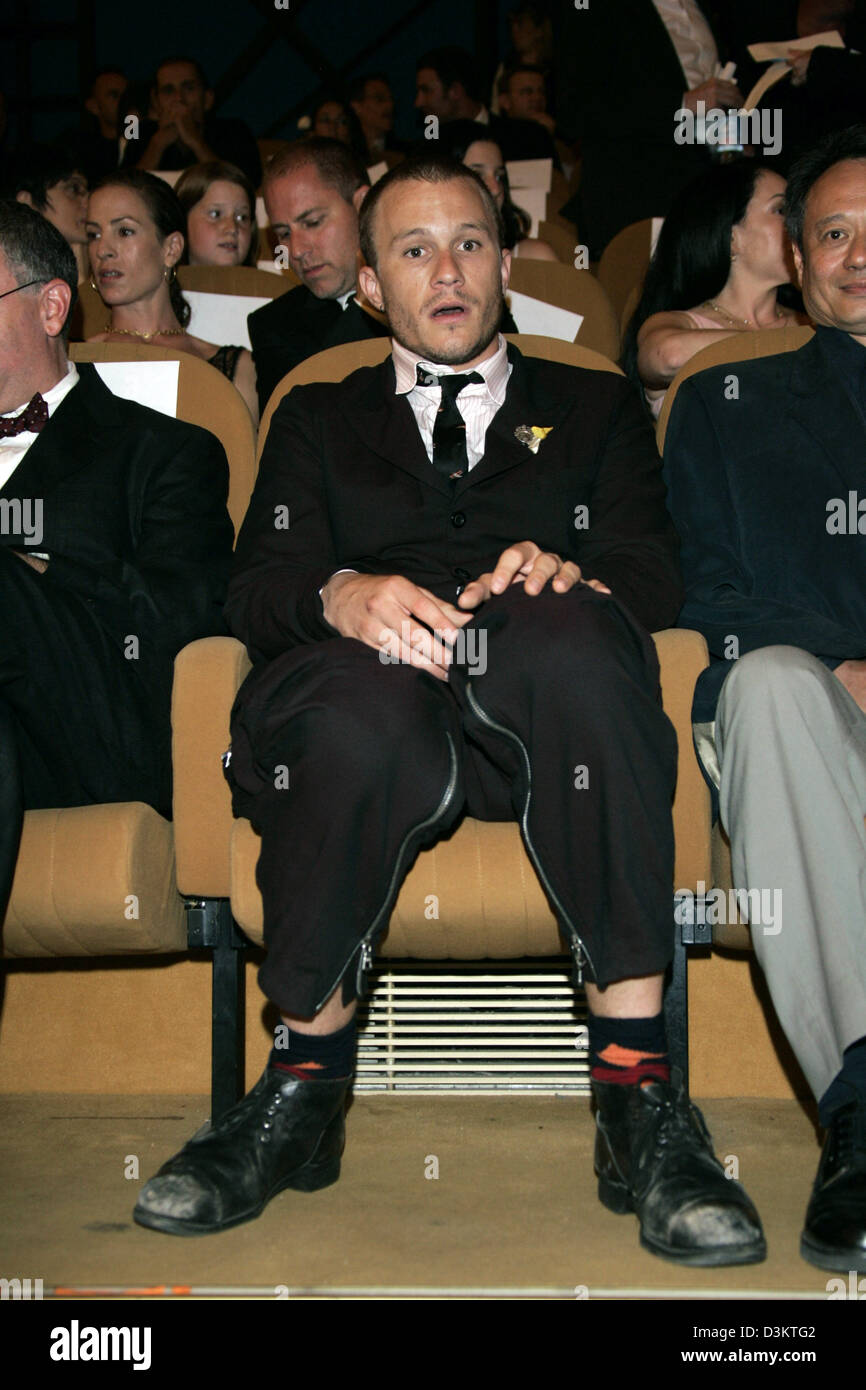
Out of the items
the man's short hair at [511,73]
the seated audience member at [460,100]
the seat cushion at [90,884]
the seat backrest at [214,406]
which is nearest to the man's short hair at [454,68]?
the seated audience member at [460,100]

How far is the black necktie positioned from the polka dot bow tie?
0.56 m

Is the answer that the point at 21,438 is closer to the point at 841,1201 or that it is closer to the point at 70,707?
the point at 70,707

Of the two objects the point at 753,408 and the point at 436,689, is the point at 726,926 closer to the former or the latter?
the point at 436,689

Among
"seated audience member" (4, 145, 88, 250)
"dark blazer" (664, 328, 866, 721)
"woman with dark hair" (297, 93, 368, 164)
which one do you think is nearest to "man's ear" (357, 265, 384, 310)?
"dark blazer" (664, 328, 866, 721)

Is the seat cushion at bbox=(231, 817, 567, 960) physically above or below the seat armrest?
below

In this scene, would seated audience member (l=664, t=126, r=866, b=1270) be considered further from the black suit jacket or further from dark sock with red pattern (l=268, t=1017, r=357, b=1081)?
the black suit jacket

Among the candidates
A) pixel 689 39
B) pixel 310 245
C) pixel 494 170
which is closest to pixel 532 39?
pixel 689 39

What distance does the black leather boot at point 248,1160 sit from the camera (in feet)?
4.11

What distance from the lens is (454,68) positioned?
16.3 feet

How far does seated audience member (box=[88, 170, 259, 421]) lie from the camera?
288 cm

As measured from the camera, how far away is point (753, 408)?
182cm

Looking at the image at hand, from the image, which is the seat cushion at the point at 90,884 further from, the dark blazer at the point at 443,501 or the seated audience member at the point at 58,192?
the seated audience member at the point at 58,192

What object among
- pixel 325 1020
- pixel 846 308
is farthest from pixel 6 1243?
pixel 846 308

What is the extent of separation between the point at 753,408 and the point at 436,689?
2.35 feet
